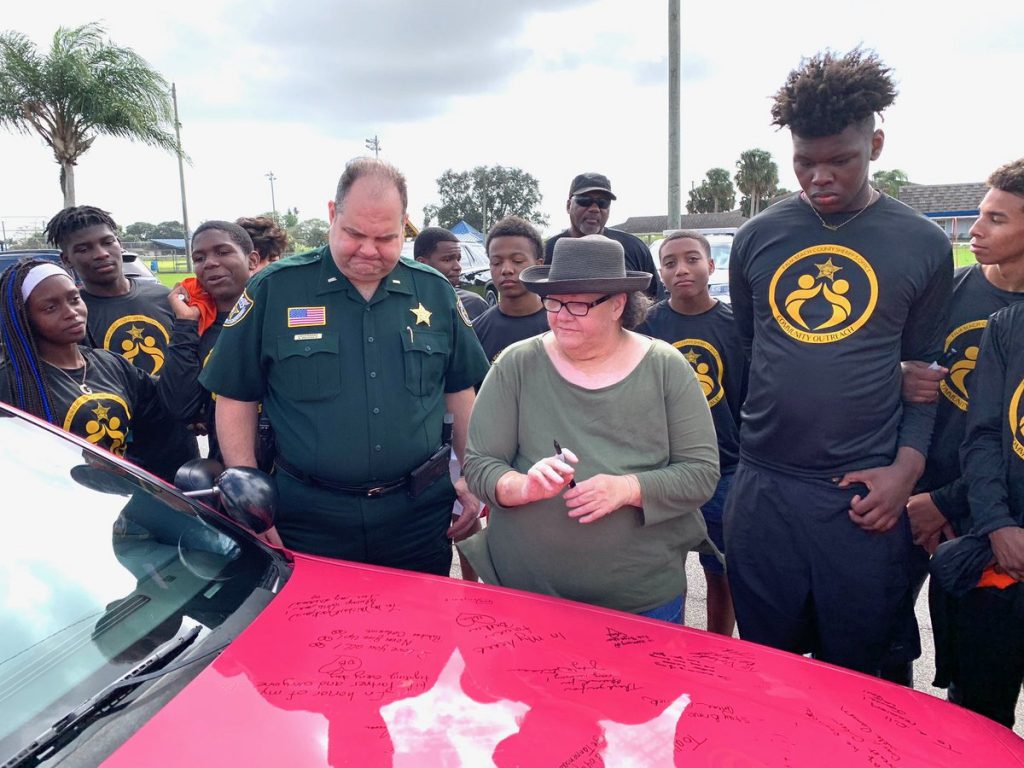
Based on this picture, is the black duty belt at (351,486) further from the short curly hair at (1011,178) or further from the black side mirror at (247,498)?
the short curly hair at (1011,178)

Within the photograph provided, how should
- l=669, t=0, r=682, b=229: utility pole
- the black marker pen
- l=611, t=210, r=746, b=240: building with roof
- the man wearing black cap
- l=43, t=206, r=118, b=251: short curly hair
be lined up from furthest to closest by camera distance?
l=611, t=210, r=746, b=240: building with roof < l=669, t=0, r=682, b=229: utility pole < the man wearing black cap < l=43, t=206, r=118, b=251: short curly hair < the black marker pen

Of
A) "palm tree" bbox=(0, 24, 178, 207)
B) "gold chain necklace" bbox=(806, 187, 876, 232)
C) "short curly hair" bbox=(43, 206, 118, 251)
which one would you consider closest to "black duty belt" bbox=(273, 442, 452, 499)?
"gold chain necklace" bbox=(806, 187, 876, 232)

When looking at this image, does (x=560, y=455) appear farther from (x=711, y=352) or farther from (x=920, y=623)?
(x=920, y=623)

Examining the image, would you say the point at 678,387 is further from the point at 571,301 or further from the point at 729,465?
the point at 729,465

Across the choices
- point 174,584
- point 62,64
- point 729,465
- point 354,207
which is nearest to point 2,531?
point 174,584

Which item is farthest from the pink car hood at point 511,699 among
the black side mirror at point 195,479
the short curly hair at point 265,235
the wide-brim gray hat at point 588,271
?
the short curly hair at point 265,235

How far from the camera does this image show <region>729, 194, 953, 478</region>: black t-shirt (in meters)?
2.14

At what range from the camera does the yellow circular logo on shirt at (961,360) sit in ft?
7.93

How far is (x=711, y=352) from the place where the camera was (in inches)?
125

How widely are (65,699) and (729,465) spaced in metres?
2.58

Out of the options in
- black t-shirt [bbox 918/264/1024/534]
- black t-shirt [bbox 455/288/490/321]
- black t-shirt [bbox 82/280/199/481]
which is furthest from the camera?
black t-shirt [bbox 455/288/490/321]

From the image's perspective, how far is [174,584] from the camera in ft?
5.04

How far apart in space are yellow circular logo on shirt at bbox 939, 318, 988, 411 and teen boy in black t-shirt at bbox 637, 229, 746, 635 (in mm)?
813

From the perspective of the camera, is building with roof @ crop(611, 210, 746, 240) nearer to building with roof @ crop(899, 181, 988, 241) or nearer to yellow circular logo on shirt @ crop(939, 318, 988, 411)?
building with roof @ crop(899, 181, 988, 241)
